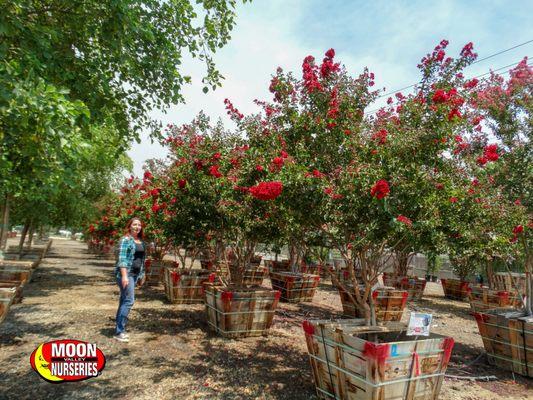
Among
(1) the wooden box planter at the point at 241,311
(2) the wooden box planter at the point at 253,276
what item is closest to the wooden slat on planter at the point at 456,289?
(2) the wooden box planter at the point at 253,276

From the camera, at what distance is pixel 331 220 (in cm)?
503

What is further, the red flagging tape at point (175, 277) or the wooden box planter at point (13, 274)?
the red flagging tape at point (175, 277)

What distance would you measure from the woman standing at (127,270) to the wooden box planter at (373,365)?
3.43m

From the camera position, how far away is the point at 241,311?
7082mm

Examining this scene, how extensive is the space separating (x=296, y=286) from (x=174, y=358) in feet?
22.3

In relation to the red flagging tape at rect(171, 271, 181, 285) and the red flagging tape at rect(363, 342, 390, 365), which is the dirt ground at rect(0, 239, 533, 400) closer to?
the red flagging tape at rect(171, 271, 181, 285)

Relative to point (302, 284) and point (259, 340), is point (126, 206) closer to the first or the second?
point (302, 284)

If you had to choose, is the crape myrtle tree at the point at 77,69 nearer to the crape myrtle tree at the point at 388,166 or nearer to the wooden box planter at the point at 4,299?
the wooden box planter at the point at 4,299

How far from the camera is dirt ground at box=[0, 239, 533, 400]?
4.59 metres

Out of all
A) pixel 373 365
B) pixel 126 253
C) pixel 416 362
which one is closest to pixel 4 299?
pixel 126 253

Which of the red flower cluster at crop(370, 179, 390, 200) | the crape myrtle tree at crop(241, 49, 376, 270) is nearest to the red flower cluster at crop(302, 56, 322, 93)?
the crape myrtle tree at crop(241, 49, 376, 270)

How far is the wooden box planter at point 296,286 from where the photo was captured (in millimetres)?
12055

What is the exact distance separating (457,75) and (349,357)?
4.81 meters

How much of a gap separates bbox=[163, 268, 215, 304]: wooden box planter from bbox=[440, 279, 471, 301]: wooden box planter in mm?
12160
